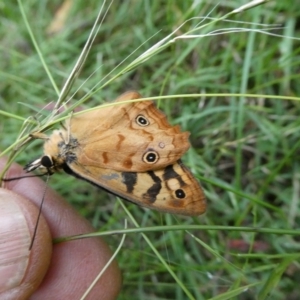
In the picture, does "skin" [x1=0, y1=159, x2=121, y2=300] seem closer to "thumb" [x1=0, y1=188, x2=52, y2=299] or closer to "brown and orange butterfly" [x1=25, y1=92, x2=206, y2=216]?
"thumb" [x1=0, y1=188, x2=52, y2=299]

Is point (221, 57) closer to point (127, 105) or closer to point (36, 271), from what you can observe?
point (127, 105)

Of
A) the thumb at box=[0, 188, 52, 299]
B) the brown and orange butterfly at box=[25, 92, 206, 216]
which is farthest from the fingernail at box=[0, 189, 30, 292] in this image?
the brown and orange butterfly at box=[25, 92, 206, 216]

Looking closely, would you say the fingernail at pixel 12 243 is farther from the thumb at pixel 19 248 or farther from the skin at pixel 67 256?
the skin at pixel 67 256

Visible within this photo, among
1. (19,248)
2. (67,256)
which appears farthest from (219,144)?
(19,248)

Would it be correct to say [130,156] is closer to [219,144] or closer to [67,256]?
[67,256]

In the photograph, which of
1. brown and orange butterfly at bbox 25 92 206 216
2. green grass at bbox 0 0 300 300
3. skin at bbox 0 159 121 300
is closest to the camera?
brown and orange butterfly at bbox 25 92 206 216

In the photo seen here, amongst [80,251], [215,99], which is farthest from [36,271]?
Answer: [215,99]
